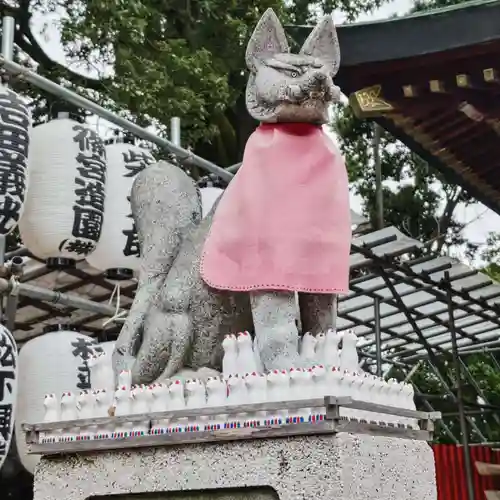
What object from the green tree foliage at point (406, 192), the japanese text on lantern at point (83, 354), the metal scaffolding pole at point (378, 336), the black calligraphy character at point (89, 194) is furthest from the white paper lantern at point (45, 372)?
the green tree foliage at point (406, 192)

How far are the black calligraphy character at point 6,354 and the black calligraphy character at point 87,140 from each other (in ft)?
3.94

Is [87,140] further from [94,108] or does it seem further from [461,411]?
[461,411]

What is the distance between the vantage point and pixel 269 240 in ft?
7.10

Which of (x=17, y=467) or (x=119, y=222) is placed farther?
(x=17, y=467)

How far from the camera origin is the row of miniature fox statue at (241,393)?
71.7 inches

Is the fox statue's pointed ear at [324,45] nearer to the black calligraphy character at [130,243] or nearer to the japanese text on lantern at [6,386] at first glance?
the japanese text on lantern at [6,386]

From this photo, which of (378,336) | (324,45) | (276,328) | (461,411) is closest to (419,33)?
(324,45)

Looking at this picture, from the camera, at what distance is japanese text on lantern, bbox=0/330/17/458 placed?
12.5ft

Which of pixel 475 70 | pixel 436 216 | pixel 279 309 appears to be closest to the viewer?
pixel 279 309

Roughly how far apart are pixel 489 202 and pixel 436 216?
903 cm

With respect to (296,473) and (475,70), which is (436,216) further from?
(296,473)

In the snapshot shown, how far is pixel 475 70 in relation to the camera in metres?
3.38

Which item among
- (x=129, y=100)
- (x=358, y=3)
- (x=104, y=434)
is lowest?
(x=104, y=434)

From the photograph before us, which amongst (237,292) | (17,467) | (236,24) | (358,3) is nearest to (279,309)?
(237,292)
